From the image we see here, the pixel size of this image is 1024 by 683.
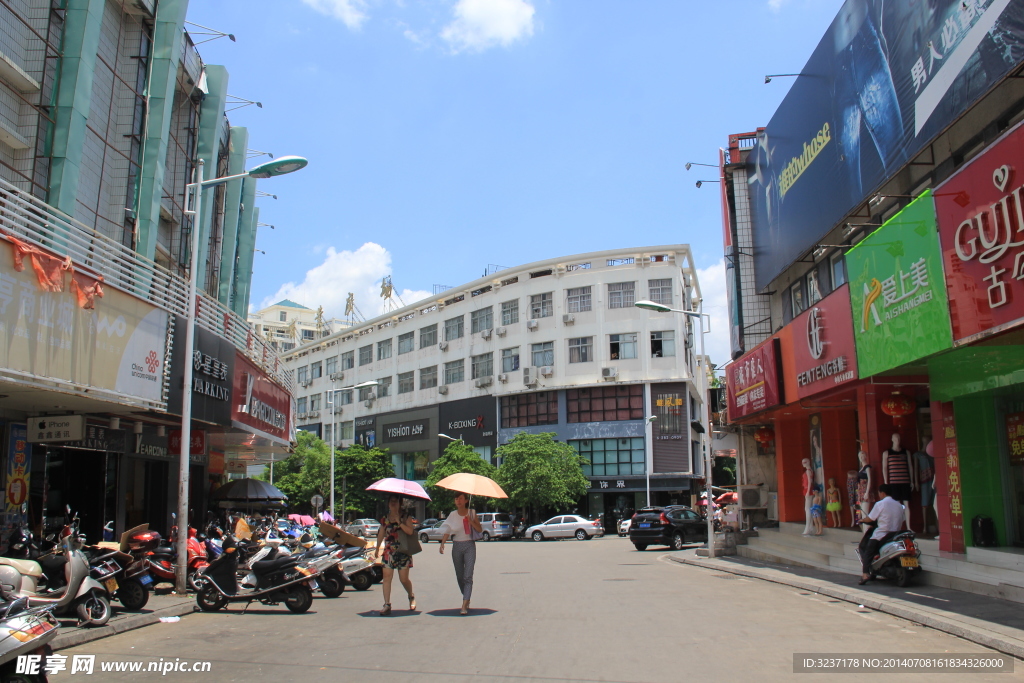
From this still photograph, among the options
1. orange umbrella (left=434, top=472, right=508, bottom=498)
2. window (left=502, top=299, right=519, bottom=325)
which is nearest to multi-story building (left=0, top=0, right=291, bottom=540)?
orange umbrella (left=434, top=472, right=508, bottom=498)

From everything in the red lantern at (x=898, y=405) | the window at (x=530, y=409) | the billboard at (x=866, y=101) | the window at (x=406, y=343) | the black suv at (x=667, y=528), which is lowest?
the black suv at (x=667, y=528)

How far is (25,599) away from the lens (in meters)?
6.43

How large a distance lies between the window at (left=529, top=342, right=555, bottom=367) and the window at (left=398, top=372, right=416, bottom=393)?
45.7 ft

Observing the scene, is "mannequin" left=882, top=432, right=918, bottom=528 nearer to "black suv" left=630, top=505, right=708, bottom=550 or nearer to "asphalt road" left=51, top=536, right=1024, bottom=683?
"asphalt road" left=51, top=536, right=1024, bottom=683

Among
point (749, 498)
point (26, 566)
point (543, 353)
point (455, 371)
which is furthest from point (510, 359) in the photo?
point (26, 566)

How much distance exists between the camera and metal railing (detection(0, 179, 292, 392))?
10570 millimetres

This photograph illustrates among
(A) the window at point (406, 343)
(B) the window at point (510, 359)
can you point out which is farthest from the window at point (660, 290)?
(A) the window at point (406, 343)

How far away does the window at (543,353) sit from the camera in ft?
175

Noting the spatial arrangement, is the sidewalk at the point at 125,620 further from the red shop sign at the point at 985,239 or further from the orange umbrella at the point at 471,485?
the red shop sign at the point at 985,239

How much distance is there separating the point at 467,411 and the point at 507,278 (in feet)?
33.3

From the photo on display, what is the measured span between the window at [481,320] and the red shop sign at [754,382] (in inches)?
1330

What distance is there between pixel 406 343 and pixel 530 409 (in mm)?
16200

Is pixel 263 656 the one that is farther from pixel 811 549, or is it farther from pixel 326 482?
pixel 326 482

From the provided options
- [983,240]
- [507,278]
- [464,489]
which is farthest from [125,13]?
[507,278]
